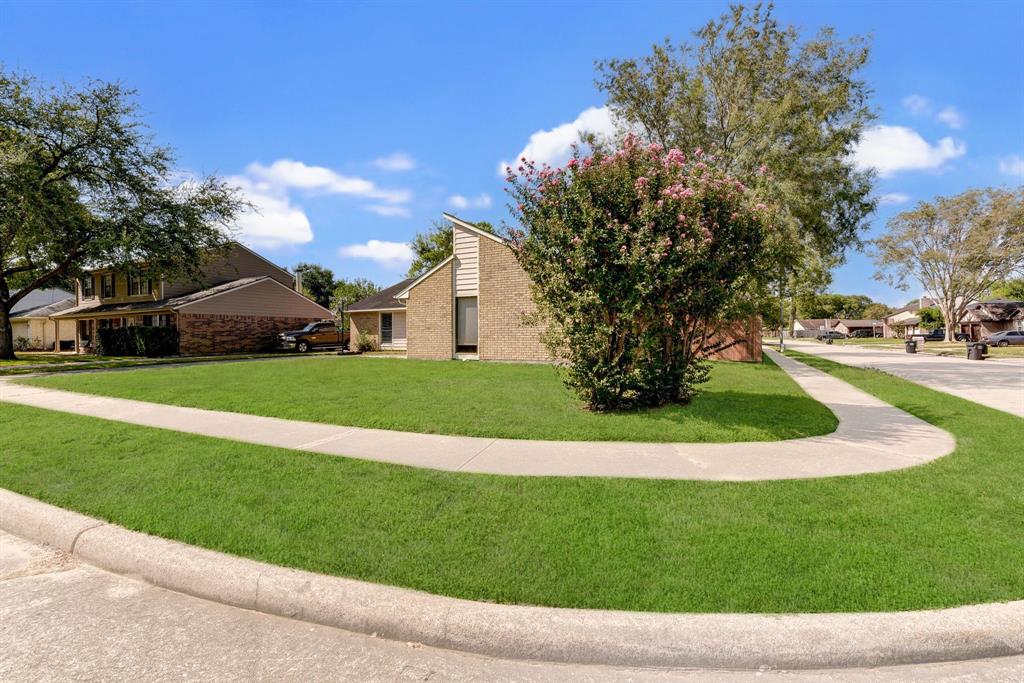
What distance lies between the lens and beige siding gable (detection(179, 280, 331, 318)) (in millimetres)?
29484

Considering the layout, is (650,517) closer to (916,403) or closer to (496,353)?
(916,403)

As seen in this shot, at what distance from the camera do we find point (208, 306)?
29.3 m

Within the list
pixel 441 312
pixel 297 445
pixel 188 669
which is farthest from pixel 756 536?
pixel 441 312

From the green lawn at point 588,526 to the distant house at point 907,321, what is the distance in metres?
98.6

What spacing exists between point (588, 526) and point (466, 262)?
16.2 m

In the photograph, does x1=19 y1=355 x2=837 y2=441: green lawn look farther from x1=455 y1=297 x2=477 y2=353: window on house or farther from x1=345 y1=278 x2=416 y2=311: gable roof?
x1=345 y1=278 x2=416 y2=311: gable roof

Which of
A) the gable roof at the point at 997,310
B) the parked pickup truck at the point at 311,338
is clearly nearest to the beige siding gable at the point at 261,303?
the parked pickup truck at the point at 311,338

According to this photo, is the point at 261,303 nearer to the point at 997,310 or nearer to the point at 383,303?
the point at 383,303

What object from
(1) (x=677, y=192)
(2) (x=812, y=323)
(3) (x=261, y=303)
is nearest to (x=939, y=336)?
(2) (x=812, y=323)

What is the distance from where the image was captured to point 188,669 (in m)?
2.52

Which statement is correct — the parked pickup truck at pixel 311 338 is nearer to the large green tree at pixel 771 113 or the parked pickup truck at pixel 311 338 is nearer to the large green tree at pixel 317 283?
the large green tree at pixel 771 113

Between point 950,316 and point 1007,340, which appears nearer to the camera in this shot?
point 950,316

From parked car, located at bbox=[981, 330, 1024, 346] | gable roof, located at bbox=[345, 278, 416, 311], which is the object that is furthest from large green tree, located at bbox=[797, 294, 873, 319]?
gable roof, located at bbox=[345, 278, 416, 311]

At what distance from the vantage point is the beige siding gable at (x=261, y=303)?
29484 millimetres
